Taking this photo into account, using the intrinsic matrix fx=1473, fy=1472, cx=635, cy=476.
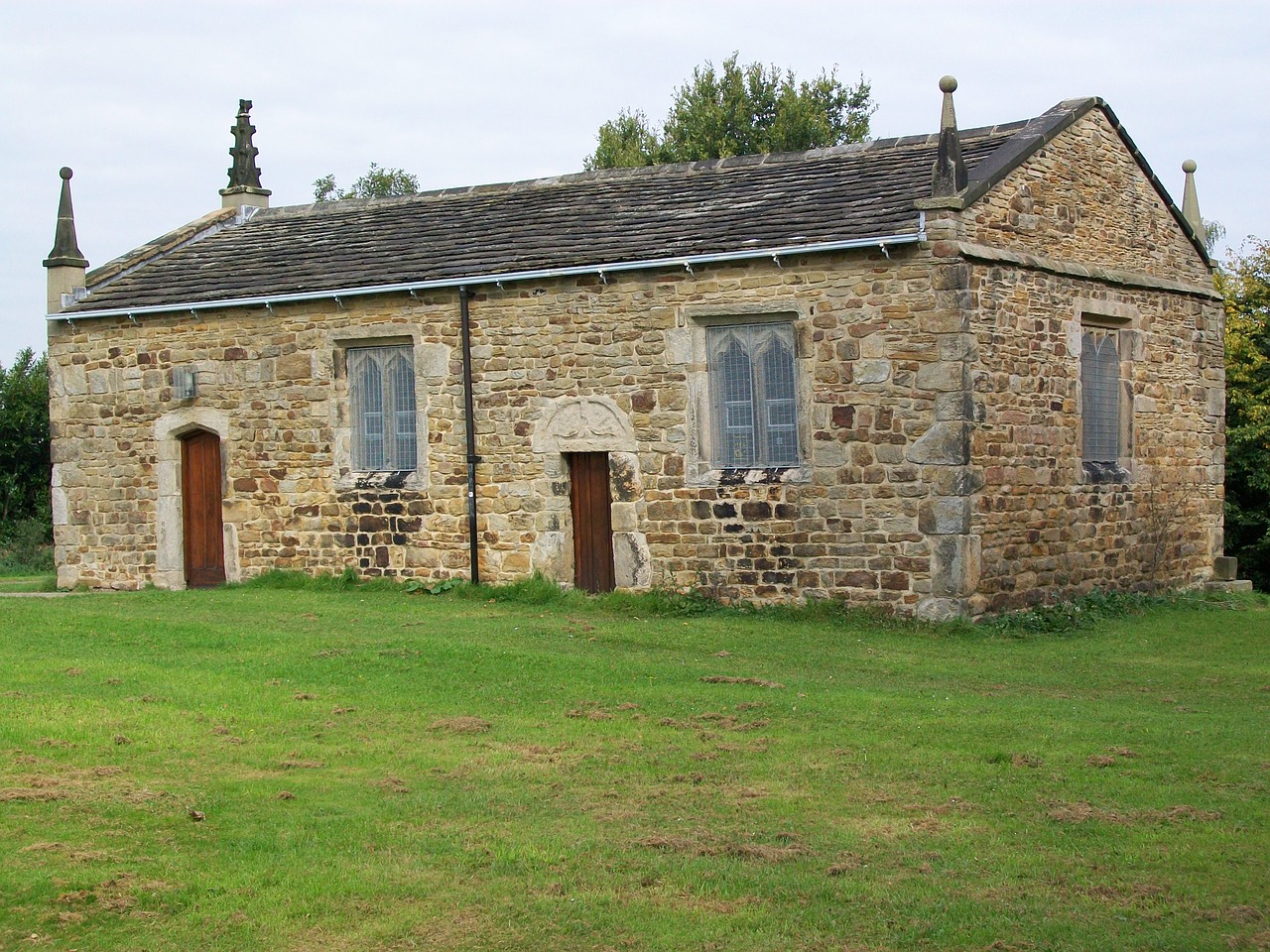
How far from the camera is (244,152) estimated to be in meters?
23.9

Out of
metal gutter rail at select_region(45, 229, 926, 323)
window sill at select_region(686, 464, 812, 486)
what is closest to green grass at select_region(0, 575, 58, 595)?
metal gutter rail at select_region(45, 229, 926, 323)

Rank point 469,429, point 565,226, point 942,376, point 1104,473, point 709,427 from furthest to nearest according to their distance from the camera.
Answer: point 565,226 → point 469,429 → point 1104,473 → point 709,427 → point 942,376

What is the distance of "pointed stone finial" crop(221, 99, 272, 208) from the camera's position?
23672mm

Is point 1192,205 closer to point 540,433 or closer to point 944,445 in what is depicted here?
point 944,445

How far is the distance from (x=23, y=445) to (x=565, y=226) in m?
17.8

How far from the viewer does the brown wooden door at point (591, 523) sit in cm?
1759

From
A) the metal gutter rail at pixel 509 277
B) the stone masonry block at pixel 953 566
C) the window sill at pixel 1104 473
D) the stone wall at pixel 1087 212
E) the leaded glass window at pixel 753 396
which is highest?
the stone wall at pixel 1087 212

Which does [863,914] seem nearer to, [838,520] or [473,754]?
[473,754]

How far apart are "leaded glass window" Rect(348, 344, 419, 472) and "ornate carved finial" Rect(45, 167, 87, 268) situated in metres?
4.98

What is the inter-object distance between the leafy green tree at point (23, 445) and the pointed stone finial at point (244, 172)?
9.65m

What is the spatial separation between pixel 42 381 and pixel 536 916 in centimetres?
2854

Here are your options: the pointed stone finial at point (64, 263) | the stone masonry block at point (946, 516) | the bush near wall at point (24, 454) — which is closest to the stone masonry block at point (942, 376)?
the stone masonry block at point (946, 516)

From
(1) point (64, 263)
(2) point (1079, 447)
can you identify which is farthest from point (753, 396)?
(1) point (64, 263)

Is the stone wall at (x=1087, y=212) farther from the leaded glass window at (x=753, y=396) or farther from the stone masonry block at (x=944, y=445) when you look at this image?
the leaded glass window at (x=753, y=396)
